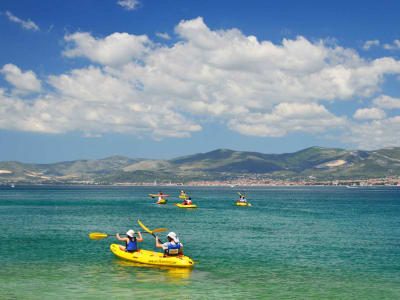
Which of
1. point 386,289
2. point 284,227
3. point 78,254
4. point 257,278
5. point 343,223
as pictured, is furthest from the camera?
point 343,223

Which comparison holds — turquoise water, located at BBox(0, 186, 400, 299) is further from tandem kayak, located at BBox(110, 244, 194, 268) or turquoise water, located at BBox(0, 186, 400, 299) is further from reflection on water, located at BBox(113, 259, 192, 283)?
tandem kayak, located at BBox(110, 244, 194, 268)

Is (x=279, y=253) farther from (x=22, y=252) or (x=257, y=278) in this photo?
(x=22, y=252)

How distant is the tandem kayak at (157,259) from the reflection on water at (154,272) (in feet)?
1.19

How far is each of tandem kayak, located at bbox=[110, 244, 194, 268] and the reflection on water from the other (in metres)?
0.36

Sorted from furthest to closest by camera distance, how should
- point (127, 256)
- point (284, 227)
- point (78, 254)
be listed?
point (284, 227) < point (78, 254) < point (127, 256)

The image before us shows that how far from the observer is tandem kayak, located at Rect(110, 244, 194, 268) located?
3956 centimetres

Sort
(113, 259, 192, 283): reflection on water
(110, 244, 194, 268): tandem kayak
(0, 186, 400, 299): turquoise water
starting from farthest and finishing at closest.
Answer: (110, 244, 194, 268): tandem kayak < (113, 259, 192, 283): reflection on water < (0, 186, 400, 299): turquoise water

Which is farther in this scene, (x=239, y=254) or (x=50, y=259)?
(x=239, y=254)

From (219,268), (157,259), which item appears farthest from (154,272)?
(219,268)

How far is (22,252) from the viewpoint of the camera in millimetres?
49656

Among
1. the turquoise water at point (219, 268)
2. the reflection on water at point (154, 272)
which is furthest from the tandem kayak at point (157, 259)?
the turquoise water at point (219, 268)

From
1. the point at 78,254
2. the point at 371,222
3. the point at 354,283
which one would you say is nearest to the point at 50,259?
the point at 78,254

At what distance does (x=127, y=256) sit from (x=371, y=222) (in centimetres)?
6420

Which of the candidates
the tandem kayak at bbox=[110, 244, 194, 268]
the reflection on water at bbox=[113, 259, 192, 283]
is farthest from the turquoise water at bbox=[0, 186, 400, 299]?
the tandem kayak at bbox=[110, 244, 194, 268]
